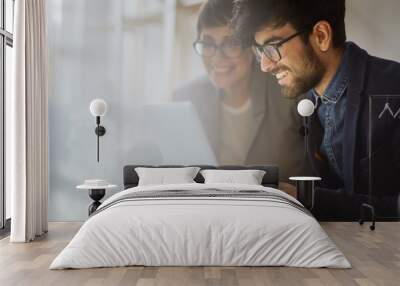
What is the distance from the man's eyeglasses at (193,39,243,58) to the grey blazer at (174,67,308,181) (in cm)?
32

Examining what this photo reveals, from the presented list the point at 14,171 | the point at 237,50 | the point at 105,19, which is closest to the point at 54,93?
the point at 105,19

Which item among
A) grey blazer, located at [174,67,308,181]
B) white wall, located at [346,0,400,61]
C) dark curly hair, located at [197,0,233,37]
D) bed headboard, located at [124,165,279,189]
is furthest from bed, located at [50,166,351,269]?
white wall, located at [346,0,400,61]

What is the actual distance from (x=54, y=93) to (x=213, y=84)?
2111mm

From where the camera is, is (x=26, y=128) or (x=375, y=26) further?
(x=375, y=26)

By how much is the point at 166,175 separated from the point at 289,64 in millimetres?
2232

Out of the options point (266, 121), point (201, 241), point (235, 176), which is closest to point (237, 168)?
point (235, 176)

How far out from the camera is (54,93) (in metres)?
7.67

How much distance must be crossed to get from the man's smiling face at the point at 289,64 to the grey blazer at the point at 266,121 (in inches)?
4.7

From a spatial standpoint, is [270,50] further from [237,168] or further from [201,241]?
[201,241]

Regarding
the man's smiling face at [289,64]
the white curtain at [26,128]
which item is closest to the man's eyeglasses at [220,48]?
the man's smiling face at [289,64]

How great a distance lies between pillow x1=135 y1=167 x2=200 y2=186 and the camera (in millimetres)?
7012

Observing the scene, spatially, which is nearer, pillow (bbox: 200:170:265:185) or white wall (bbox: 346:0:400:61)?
pillow (bbox: 200:170:265:185)

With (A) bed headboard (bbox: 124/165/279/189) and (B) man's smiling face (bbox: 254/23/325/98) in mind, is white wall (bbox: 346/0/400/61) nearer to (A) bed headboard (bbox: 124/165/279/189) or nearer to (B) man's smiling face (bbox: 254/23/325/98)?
(B) man's smiling face (bbox: 254/23/325/98)

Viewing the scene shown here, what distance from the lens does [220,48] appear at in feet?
25.1
